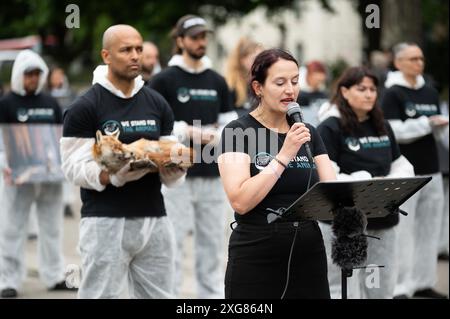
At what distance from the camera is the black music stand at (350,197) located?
4.80 meters

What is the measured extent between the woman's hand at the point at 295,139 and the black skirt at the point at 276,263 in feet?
1.39

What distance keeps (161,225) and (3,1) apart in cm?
2471

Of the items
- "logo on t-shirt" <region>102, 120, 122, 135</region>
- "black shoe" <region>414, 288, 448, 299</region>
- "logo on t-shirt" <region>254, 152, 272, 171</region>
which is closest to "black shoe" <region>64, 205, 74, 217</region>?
"black shoe" <region>414, 288, 448, 299</region>

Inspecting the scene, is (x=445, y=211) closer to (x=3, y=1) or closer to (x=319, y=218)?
(x=319, y=218)

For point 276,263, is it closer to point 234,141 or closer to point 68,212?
point 234,141

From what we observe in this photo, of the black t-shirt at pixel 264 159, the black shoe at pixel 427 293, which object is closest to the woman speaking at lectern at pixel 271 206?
the black t-shirt at pixel 264 159

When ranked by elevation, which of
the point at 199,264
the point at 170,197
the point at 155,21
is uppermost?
the point at 155,21

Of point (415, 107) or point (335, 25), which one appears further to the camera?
point (335, 25)

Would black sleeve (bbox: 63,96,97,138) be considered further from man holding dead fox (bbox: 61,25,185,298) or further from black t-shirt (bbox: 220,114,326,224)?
black t-shirt (bbox: 220,114,326,224)

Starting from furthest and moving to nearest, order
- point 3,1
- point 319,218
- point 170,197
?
1. point 3,1
2. point 170,197
3. point 319,218

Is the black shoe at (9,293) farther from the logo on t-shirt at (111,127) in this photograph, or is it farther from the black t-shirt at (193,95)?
the logo on t-shirt at (111,127)

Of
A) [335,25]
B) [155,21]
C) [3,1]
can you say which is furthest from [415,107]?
[335,25]

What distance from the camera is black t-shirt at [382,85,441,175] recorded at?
9.15 m

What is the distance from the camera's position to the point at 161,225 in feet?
22.0
